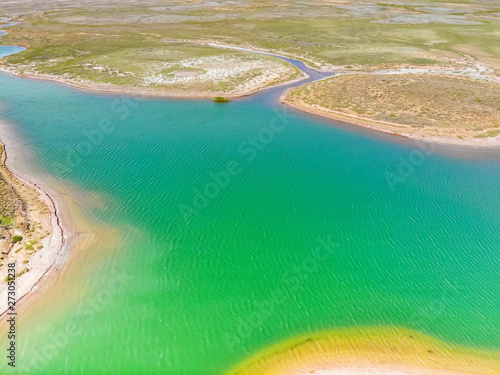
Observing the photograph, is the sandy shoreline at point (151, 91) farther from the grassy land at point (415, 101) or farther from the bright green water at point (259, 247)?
the bright green water at point (259, 247)

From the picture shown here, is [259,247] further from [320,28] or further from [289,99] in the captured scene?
[320,28]

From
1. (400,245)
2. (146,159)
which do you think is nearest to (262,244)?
(400,245)

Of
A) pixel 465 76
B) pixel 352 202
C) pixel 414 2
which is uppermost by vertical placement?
pixel 414 2

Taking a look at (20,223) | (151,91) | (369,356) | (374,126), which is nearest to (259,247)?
(369,356)

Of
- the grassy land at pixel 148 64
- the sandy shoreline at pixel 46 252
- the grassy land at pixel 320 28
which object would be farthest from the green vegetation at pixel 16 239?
the grassy land at pixel 320 28

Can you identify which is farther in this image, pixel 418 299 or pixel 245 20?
pixel 245 20

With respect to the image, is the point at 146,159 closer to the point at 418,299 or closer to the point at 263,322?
the point at 263,322
